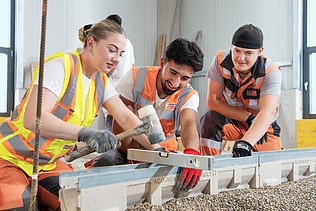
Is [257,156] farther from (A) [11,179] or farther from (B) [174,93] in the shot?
(A) [11,179]

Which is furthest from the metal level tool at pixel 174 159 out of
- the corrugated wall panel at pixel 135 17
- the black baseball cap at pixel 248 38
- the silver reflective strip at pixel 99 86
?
the corrugated wall panel at pixel 135 17

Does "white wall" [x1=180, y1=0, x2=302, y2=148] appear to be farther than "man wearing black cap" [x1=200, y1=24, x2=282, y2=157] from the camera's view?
Yes

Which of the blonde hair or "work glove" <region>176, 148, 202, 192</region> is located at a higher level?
the blonde hair

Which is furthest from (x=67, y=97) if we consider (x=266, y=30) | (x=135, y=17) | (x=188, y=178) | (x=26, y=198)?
(x=135, y=17)

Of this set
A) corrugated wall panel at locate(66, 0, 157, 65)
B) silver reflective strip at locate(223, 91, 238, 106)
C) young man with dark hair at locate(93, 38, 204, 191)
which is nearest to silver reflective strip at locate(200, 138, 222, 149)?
silver reflective strip at locate(223, 91, 238, 106)

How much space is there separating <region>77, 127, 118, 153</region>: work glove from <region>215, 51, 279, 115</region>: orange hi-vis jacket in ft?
4.62

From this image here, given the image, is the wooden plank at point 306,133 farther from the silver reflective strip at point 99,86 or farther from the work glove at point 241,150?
the silver reflective strip at point 99,86

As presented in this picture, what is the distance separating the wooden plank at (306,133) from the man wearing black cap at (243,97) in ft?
8.23

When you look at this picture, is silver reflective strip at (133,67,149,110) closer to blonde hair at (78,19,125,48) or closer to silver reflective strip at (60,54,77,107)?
blonde hair at (78,19,125,48)

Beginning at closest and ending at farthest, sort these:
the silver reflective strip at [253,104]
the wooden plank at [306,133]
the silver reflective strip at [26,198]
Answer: the silver reflective strip at [26,198]
the silver reflective strip at [253,104]
the wooden plank at [306,133]

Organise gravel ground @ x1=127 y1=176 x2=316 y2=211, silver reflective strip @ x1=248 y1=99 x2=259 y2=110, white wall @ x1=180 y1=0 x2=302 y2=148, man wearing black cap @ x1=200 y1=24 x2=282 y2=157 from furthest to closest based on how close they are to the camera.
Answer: white wall @ x1=180 y1=0 x2=302 y2=148 < silver reflective strip @ x1=248 y1=99 x2=259 y2=110 < man wearing black cap @ x1=200 y1=24 x2=282 y2=157 < gravel ground @ x1=127 y1=176 x2=316 y2=211

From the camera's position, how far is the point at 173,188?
6.24ft

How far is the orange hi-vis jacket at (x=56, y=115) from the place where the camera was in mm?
1734

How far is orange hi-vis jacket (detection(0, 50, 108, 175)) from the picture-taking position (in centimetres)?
173
